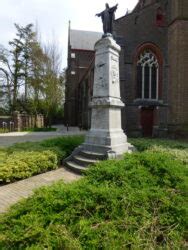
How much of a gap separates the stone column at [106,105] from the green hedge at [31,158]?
44.5 inches

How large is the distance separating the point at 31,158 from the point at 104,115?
289 cm

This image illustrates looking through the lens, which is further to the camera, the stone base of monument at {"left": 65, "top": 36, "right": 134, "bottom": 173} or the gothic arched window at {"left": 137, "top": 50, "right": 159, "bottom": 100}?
the gothic arched window at {"left": 137, "top": 50, "right": 159, "bottom": 100}

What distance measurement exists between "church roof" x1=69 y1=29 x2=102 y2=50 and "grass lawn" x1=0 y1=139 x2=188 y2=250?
45.4 meters

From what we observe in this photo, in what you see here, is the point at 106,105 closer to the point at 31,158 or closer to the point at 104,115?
the point at 104,115

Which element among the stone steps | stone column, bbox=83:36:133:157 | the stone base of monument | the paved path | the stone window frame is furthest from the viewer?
the stone window frame

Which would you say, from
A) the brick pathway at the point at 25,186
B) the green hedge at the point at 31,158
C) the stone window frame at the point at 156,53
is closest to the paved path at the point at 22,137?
the green hedge at the point at 31,158

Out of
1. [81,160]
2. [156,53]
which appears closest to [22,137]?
[156,53]

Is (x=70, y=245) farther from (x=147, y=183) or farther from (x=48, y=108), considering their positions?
(x=48, y=108)

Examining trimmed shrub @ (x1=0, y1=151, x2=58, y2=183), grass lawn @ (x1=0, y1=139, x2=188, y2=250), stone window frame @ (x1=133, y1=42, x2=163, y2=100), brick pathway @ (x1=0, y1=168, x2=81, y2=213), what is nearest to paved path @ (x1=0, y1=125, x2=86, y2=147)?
trimmed shrub @ (x1=0, y1=151, x2=58, y2=183)

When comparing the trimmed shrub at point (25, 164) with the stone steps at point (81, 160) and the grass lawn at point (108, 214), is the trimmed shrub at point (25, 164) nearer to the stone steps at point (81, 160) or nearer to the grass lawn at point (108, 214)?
the stone steps at point (81, 160)

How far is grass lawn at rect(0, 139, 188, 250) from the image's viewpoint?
3.26 m

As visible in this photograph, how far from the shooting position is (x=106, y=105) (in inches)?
379

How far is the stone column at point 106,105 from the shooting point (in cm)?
962

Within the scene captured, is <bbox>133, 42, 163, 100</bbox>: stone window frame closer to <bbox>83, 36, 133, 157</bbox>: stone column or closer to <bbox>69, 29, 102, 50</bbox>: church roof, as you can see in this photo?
<bbox>83, 36, 133, 157</bbox>: stone column
